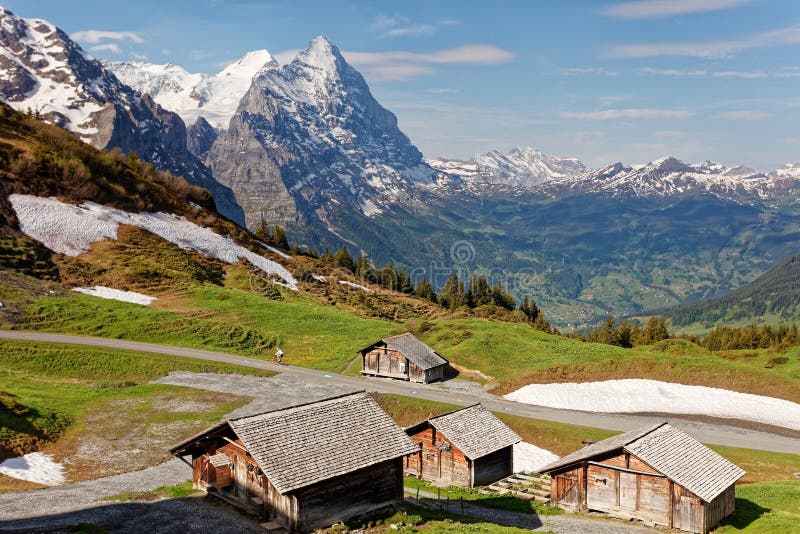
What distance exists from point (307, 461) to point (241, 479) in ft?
15.3

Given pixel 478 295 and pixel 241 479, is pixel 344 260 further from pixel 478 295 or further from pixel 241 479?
pixel 241 479

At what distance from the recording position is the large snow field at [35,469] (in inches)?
1476

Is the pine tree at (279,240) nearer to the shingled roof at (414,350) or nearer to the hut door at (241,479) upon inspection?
the shingled roof at (414,350)

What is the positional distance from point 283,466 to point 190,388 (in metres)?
33.3

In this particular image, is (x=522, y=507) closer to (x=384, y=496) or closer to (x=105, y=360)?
(x=384, y=496)

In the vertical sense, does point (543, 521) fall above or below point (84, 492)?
below

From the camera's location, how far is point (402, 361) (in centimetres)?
7375

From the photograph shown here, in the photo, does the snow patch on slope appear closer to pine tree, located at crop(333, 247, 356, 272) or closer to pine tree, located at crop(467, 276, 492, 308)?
pine tree, located at crop(467, 276, 492, 308)

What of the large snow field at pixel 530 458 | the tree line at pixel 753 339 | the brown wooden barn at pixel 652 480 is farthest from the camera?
the tree line at pixel 753 339

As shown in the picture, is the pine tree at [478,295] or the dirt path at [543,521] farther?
the pine tree at [478,295]

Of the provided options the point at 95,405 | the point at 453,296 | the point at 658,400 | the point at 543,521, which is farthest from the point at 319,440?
the point at 453,296

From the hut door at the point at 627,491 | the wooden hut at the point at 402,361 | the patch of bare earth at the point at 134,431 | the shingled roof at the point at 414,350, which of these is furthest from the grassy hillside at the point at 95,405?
the hut door at the point at 627,491

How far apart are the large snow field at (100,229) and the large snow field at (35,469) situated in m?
61.0

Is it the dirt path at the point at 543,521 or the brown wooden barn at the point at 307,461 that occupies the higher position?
the brown wooden barn at the point at 307,461
